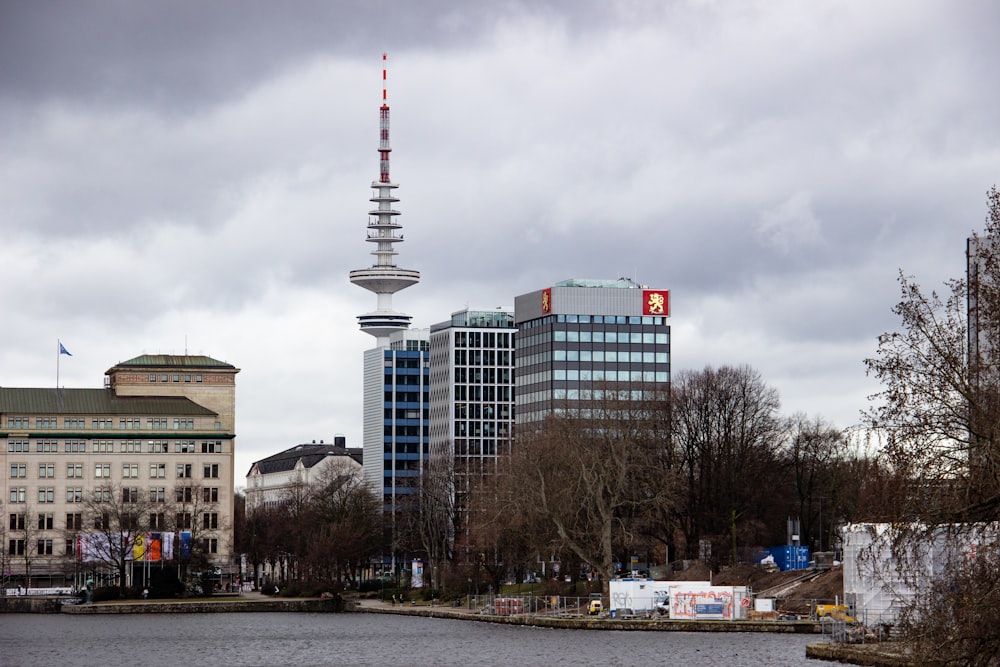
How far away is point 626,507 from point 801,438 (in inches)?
997

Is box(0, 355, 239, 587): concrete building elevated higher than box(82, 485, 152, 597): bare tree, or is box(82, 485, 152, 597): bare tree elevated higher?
box(0, 355, 239, 587): concrete building

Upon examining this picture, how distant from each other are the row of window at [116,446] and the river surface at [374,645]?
65.3 metres

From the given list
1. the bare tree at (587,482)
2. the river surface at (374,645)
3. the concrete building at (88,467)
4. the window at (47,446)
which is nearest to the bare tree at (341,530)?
the concrete building at (88,467)

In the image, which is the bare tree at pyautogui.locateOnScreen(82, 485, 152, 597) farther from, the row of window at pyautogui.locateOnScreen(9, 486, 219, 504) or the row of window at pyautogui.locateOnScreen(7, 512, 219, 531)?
the row of window at pyautogui.locateOnScreen(9, 486, 219, 504)

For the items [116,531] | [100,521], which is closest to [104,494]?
[100,521]

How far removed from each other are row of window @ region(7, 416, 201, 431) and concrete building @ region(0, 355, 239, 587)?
0.38 feet

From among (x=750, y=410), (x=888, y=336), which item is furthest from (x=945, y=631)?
(x=750, y=410)

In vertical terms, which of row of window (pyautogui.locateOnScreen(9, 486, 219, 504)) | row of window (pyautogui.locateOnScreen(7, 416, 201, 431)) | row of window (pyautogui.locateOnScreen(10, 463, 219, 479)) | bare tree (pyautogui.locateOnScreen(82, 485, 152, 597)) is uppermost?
row of window (pyautogui.locateOnScreen(7, 416, 201, 431))

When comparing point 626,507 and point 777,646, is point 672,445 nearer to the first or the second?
point 626,507

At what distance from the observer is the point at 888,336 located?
4016 centimetres

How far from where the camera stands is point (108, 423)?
643ft

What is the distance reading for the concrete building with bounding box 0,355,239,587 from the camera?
188500 mm

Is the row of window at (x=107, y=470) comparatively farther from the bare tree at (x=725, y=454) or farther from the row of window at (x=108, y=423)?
the bare tree at (x=725, y=454)

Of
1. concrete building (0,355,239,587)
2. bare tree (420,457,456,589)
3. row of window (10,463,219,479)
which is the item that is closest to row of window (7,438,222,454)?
concrete building (0,355,239,587)
